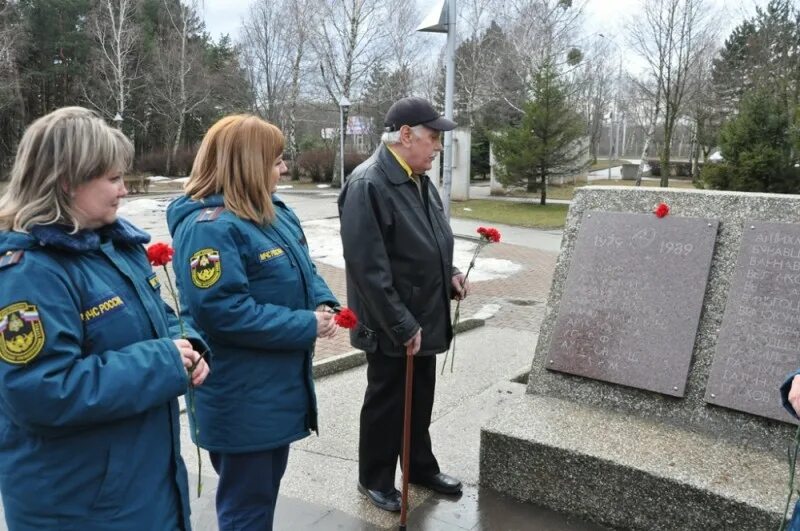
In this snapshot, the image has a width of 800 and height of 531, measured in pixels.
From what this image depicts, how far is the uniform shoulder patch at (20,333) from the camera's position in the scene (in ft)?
4.90

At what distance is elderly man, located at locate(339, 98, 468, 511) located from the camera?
281cm

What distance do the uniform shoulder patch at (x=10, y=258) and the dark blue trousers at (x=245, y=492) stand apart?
1.08 m

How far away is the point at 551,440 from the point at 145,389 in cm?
199

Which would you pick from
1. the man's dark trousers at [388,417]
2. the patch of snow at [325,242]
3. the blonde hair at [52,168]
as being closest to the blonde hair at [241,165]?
the blonde hair at [52,168]

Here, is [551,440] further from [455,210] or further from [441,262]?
[455,210]

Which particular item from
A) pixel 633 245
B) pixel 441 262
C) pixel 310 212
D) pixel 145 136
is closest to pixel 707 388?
pixel 633 245

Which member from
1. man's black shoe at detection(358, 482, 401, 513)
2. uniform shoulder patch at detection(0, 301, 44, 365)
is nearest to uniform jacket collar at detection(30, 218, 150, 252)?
→ uniform shoulder patch at detection(0, 301, 44, 365)

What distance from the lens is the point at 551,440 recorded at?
3.03m

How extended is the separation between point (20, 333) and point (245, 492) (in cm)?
109

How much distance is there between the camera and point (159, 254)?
209 centimetres

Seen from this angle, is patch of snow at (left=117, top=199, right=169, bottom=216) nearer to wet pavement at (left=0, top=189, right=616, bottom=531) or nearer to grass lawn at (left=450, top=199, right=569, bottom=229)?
grass lawn at (left=450, top=199, right=569, bottom=229)

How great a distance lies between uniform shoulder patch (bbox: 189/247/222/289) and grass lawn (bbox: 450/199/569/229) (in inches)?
624

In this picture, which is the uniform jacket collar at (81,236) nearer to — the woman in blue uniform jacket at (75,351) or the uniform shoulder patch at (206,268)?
the woman in blue uniform jacket at (75,351)

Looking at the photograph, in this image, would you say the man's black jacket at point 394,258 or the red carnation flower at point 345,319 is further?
the man's black jacket at point 394,258
